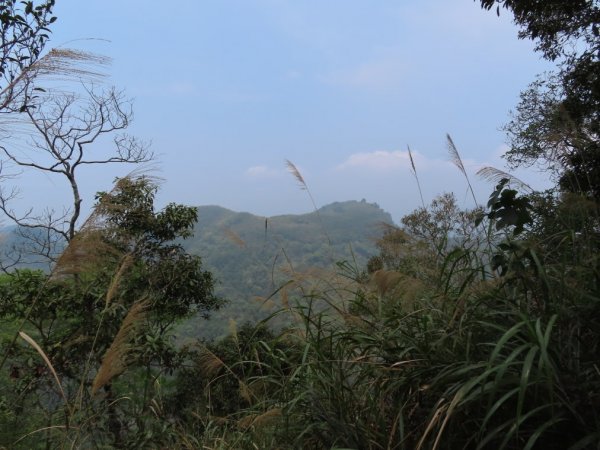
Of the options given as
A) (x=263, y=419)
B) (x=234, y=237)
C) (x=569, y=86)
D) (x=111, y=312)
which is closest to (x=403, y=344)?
(x=263, y=419)

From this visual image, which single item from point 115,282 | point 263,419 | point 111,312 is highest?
point 115,282

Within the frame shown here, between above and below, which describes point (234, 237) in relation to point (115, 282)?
above

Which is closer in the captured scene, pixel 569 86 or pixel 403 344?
pixel 403 344

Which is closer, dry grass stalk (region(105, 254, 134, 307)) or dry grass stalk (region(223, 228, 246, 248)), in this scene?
dry grass stalk (region(105, 254, 134, 307))

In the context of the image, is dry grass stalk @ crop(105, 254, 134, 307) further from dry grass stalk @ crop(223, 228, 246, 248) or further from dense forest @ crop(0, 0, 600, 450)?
dry grass stalk @ crop(223, 228, 246, 248)

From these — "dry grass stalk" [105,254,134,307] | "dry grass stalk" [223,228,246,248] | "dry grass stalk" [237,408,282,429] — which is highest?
"dry grass stalk" [223,228,246,248]

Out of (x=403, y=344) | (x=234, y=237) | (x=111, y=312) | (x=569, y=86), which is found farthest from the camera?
(x=569, y=86)

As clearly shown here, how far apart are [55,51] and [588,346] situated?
7.53ft

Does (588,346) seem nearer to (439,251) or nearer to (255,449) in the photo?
(439,251)

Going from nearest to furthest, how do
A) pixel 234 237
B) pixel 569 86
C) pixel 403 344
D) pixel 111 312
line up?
1. pixel 403 344
2. pixel 234 237
3. pixel 111 312
4. pixel 569 86

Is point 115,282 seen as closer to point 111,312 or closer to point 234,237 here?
point 234,237

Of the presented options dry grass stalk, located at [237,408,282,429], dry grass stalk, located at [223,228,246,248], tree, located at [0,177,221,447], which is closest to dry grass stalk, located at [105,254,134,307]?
tree, located at [0,177,221,447]

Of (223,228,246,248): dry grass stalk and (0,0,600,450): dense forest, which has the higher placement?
(223,228,246,248): dry grass stalk

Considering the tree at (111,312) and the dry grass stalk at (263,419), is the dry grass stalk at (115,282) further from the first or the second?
the dry grass stalk at (263,419)
